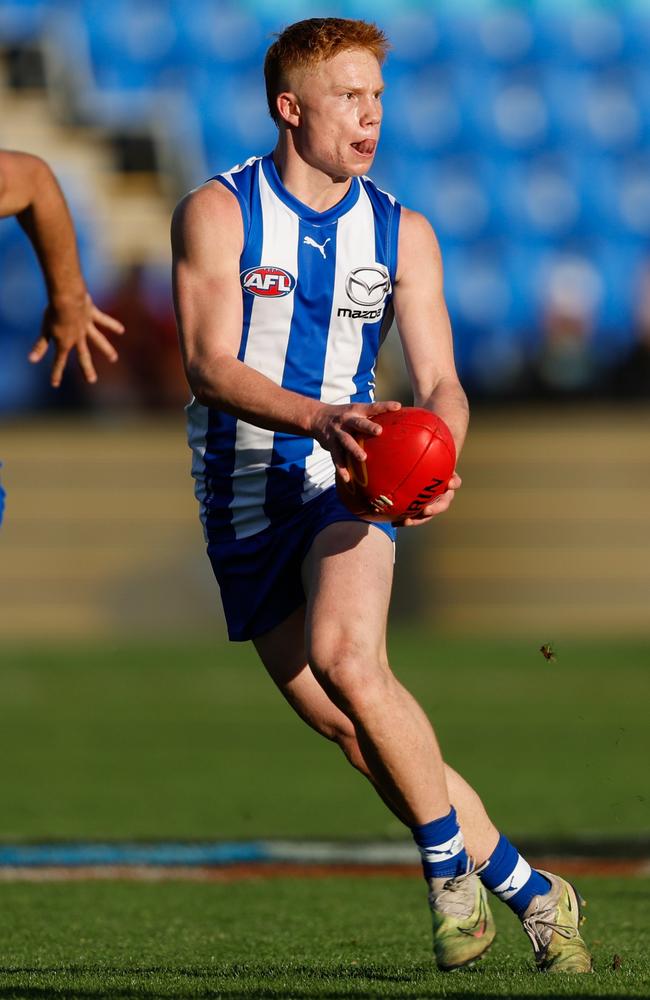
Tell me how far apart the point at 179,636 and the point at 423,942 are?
9968 millimetres


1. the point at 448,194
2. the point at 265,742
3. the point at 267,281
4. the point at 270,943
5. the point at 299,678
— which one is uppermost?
the point at 267,281

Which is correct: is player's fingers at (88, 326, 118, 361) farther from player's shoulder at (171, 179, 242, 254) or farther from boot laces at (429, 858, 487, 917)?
boot laces at (429, 858, 487, 917)

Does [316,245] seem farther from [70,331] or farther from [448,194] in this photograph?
[448,194]

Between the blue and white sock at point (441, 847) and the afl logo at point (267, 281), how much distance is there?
1453mm

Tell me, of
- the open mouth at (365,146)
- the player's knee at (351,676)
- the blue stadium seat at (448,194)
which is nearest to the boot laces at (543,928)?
the player's knee at (351,676)

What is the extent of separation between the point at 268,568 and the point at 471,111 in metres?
15.9

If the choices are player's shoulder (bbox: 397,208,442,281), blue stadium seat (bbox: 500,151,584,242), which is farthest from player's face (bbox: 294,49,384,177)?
blue stadium seat (bbox: 500,151,584,242)

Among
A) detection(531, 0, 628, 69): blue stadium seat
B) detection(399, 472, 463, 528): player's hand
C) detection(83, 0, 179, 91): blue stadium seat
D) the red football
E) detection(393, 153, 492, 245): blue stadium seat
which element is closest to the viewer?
the red football

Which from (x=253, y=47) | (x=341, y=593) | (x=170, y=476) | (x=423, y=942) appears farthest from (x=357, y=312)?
(x=253, y=47)

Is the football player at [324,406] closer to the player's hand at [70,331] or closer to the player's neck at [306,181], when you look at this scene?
the player's neck at [306,181]

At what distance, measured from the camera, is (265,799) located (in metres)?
8.48

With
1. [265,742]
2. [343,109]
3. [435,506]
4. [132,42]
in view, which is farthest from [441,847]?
[132,42]

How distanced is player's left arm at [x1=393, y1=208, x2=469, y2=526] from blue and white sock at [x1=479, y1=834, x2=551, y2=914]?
1.15m

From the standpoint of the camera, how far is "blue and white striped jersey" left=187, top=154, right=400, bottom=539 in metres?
4.67
